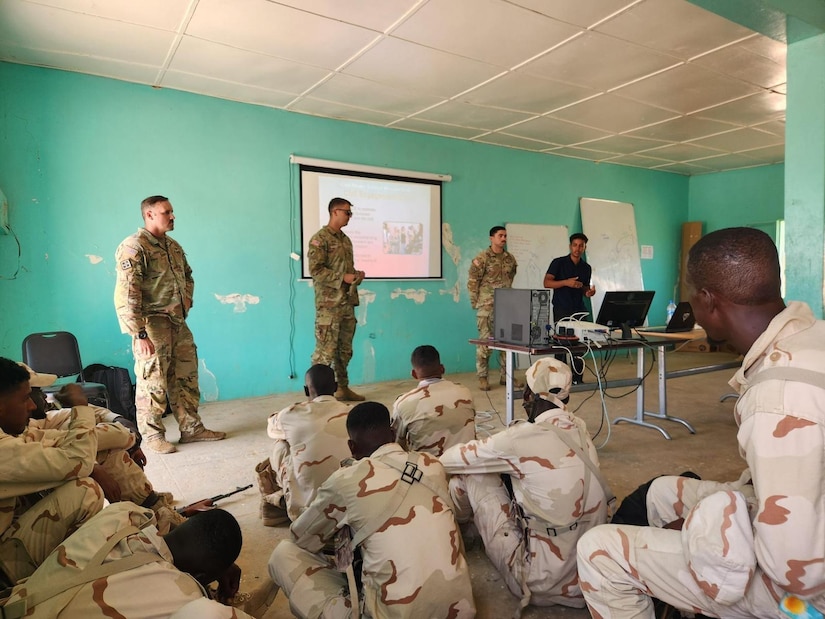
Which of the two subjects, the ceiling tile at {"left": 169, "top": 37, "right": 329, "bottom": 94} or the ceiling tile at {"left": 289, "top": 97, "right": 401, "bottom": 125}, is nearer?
the ceiling tile at {"left": 169, "top": 37, "right": 329, "bottom": 94}

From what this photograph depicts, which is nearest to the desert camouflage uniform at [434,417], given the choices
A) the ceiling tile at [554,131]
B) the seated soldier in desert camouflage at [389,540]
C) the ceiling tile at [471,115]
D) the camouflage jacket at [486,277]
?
the seated soldier in desert camouflage at [389,540]

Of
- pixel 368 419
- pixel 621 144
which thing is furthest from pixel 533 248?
pixel 368 419

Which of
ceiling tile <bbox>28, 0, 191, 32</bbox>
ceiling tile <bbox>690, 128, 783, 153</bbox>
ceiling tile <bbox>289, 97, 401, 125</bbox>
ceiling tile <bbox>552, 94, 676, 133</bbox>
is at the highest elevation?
ceiling tile <bbox>690, 128, 783, 153</bbox>

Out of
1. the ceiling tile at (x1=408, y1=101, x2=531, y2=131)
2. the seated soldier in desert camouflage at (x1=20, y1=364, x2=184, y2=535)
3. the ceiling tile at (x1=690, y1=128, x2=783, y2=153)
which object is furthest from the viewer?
the ceiling tile at (x1=690, y1=128, x2=783, y2=153)

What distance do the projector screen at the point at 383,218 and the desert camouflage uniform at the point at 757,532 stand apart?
4.07 meters

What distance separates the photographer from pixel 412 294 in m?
5.55

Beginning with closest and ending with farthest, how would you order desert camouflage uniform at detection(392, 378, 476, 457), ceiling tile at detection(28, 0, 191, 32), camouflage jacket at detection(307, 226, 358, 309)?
desert camouflage uniform at detection(392, 378, 476, 457) < ceiling tile at detection(28, 0, 191, 32) < camouflage jacket at detection(307, 226, 358, 309)

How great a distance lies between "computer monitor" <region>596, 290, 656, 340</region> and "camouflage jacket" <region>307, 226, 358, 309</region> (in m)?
2.08

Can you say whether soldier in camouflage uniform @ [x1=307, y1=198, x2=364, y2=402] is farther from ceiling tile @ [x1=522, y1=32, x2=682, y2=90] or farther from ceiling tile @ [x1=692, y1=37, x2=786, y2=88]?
ceiling tile @ [x1=692, y1=37, x2=786, y2=88]

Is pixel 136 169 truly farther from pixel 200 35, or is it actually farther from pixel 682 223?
pixel 682 223

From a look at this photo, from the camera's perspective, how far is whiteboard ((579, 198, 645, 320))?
22.3ft

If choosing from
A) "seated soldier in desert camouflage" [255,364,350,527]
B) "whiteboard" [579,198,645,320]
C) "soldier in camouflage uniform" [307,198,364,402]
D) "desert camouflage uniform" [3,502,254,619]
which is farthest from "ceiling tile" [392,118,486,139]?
"desert camouflage uniform" [3,502,254,619]

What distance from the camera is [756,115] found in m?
4.99

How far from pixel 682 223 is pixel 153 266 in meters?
7.56
